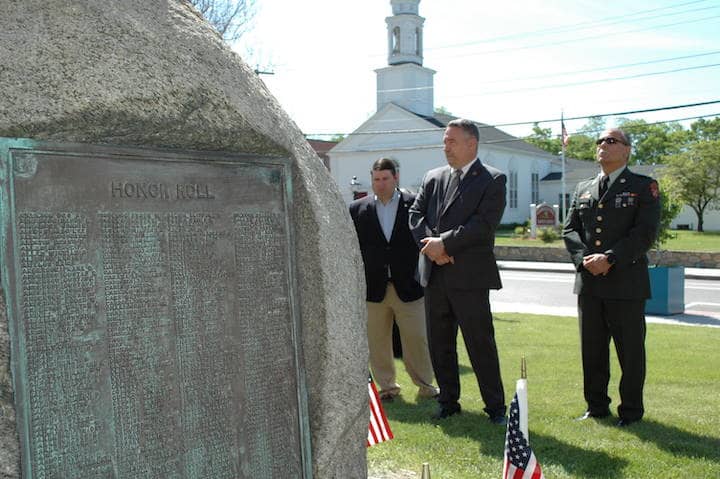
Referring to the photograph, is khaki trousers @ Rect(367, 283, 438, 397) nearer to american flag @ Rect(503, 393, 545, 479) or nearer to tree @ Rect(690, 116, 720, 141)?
american flag @ Rect(503, 393, 545, 479)

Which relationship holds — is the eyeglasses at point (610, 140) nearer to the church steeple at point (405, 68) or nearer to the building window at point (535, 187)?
the church steeple at point (405, 68)

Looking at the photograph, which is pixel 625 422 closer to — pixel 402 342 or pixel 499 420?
pixel 499 420

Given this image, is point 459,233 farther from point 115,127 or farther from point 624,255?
point 115,127

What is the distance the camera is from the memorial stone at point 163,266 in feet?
7.93

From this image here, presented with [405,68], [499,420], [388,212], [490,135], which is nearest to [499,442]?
[499,420]

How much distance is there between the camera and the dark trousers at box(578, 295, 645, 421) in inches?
194

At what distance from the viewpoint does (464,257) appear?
194 inches

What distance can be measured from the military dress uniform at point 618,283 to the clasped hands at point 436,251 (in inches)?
38.0

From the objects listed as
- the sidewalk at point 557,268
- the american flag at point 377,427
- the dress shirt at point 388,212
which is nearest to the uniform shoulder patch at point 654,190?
the dress shirt at point 388,212

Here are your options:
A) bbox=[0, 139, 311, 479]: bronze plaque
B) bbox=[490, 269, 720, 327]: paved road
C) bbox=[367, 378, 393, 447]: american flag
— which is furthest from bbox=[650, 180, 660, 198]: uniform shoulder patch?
bbox=[490, 269, 720, 327]: paved road

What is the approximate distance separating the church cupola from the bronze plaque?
36367 mm

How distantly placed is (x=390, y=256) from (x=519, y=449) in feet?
8.58

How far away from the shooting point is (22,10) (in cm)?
252

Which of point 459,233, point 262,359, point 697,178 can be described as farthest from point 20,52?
point 697,178
